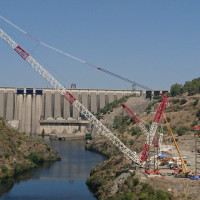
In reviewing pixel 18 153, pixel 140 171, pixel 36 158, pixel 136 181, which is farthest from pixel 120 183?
pixel 36 158

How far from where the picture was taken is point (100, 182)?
81.2 m

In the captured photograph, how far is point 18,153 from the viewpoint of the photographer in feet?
357

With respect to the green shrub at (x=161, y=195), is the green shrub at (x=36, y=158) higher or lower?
higher

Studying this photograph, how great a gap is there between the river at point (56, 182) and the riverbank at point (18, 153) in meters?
2.60

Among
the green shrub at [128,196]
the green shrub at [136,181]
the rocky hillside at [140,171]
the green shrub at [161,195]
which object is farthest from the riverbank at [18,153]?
the green shrub at [161,195]

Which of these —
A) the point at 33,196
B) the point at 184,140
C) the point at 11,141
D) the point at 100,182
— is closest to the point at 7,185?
the point at 33,196

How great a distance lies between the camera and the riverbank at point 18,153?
99.5 m

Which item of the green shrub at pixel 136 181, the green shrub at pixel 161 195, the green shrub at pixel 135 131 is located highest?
the green shrub at pixel 135 131

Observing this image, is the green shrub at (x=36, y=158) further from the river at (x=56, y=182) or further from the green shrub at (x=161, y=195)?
the green shrub at (x=161, y=195)

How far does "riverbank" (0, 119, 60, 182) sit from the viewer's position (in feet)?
326

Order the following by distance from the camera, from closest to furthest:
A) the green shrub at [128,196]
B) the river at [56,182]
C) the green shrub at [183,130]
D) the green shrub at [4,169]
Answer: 1. the green shrub at [128,196]
2. the river at [56,182]
3. the green shrub at [4,169]
4. the green shrub at [183,130]

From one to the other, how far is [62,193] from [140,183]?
1723 cm

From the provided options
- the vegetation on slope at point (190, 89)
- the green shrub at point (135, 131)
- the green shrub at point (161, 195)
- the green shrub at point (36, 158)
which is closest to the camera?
the green shrub at point (161, 195)

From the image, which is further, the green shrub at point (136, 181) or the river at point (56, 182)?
the river at point (56, 182)
